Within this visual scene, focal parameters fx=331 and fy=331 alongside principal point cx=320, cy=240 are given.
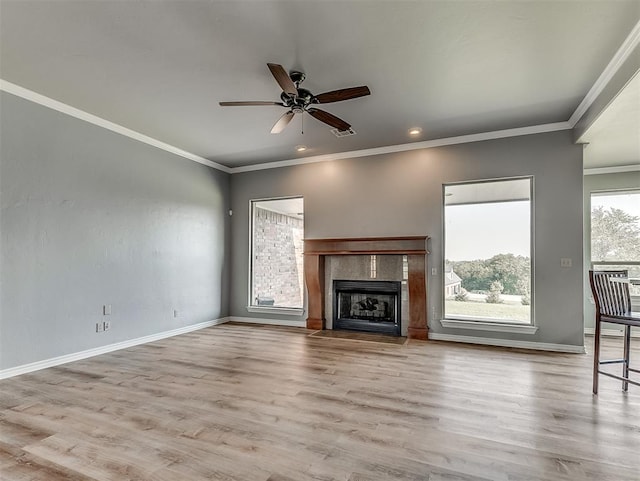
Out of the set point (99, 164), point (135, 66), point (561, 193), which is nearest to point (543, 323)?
point (561, 193)

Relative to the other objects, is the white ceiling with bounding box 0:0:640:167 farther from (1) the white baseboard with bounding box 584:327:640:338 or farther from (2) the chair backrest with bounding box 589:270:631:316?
(1) the white baseboard with bounding box 584:327:640:338

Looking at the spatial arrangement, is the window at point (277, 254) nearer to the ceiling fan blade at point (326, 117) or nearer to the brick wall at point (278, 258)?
the brick wall at point (278, 258)

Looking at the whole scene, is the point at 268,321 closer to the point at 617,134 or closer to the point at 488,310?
the point at 488,310

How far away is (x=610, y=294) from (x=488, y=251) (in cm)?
192

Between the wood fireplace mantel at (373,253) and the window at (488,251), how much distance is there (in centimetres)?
38

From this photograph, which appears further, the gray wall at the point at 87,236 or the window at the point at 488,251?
the window at the point at 488,251

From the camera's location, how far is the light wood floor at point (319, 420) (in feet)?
6.26

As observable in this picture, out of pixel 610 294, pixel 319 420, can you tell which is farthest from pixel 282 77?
pixel 610 294

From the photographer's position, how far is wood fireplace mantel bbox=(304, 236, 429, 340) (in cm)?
503

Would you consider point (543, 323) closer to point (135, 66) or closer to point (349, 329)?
point (349, 329)

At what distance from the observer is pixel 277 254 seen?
6406 mm

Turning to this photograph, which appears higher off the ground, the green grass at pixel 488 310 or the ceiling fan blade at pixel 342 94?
the ceiling fan blade at pixel 342 94

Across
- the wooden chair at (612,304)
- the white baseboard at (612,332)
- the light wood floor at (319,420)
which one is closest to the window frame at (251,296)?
the light wood floor at (319,420)

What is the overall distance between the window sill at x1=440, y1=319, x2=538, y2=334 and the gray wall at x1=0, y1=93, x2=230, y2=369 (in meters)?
4.19
